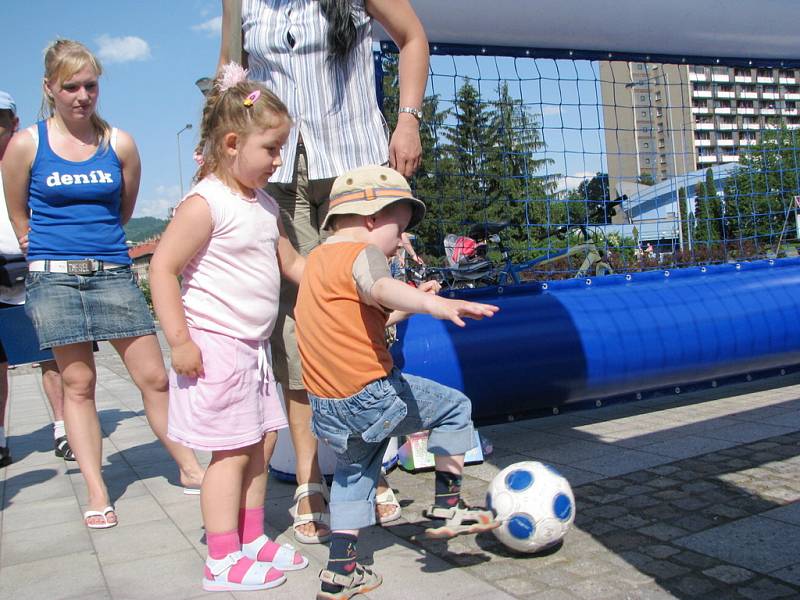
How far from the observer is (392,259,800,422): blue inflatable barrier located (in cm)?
405

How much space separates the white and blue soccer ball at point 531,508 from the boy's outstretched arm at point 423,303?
30.7 inches

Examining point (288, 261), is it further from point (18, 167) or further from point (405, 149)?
point (18, 167)

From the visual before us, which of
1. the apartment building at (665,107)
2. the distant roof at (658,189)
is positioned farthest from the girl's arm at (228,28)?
the distant roof at (658,189)

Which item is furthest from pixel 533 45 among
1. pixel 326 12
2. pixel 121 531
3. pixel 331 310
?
pixel 121 531

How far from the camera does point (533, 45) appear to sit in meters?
5.20

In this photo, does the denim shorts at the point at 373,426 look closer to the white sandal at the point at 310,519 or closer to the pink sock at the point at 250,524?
the pink sock at the point at 250,524

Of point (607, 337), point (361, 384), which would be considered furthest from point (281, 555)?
point (607, 337)

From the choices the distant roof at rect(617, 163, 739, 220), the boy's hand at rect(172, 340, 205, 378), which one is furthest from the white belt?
the distant roof at rect(617, 163, 739, 220)

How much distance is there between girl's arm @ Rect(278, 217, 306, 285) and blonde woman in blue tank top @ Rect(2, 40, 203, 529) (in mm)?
884

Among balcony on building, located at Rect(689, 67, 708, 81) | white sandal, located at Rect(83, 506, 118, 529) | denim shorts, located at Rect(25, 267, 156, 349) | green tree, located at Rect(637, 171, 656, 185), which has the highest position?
balcony on building, located at Rect(689, 67, 708, 81)

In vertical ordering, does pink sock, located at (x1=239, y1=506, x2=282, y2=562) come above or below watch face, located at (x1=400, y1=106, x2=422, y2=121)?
below

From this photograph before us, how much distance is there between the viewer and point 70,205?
11.0ft

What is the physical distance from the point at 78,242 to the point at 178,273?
106cm

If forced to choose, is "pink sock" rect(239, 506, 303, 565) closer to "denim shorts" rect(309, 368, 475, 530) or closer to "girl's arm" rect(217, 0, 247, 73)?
"denim shorts" rect(309, 368, 475, 530)
